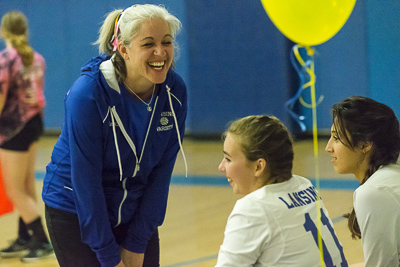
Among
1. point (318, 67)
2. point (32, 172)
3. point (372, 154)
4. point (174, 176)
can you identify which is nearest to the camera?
point (372, 154)

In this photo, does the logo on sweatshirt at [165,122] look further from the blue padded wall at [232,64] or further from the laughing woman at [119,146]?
the blue padded wall at [232,64]

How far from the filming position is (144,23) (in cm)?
185

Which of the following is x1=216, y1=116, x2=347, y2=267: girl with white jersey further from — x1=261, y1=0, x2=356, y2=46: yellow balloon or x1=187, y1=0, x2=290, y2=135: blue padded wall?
x1=187, y1=0, x2=290, y2=135: blue padded wall

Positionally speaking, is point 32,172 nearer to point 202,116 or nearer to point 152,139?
point 152,139

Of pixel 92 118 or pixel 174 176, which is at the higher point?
pixel 92 118

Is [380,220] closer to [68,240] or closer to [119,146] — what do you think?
[119,146]

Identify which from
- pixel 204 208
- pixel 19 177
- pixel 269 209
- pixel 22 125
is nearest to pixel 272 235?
pixel 269 209

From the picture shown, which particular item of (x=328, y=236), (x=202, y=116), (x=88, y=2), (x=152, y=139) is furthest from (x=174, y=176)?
(x=328, y=236)

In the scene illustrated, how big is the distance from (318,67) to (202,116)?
1588 millimetres

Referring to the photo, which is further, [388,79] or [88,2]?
[88,2]

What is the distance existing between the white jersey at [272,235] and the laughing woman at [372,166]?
232 mm

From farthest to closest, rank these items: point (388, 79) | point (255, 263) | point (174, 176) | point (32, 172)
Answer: point (388, 79)
point (174, 176)
point (32, 172)
point (255, 263)

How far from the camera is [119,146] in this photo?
194cm

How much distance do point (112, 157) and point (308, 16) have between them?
2.49ft
